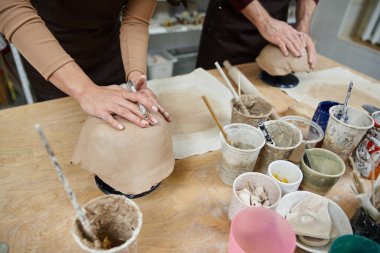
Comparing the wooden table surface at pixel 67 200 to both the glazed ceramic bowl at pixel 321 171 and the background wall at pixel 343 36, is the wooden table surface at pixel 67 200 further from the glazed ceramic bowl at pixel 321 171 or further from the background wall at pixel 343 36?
the background wall at pixel 343 36

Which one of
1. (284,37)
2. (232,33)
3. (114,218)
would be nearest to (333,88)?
(284,37)

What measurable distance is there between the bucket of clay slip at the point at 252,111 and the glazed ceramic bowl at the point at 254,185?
0.24 meters

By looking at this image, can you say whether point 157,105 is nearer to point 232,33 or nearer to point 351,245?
point 351,245

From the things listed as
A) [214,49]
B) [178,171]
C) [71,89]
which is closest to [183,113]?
[178,171]

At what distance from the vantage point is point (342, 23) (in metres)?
2.66

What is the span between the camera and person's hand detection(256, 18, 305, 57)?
1281 mm

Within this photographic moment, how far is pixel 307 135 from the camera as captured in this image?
0.97 meters

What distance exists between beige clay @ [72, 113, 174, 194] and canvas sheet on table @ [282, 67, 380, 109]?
0.84m

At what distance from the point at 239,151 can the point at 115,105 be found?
0.36 meters

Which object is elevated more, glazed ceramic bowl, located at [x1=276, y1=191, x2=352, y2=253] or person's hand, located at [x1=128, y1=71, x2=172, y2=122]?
person's hand, located at [x1=128, y1=71, x2=172, y2=122]

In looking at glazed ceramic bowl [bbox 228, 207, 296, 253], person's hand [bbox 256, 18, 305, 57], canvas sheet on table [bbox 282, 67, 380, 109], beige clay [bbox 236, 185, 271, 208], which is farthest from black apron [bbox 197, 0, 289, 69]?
glazed ceramic bowl [bbox 228, 207, 296, 253]

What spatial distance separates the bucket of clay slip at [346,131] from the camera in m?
0.84

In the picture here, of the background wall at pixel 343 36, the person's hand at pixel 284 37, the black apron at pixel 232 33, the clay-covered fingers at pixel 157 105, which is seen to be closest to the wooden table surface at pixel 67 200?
the clay-covered fingers at pixel 157 105

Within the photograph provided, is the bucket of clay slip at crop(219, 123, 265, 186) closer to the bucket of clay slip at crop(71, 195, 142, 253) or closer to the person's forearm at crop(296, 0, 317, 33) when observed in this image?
the bucket of clay slip at crop(71, 195, 142, 253)
